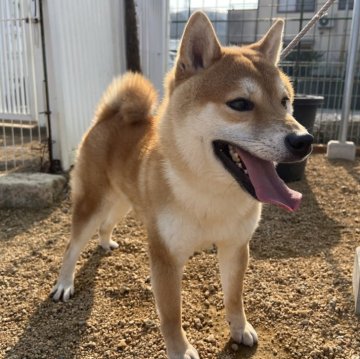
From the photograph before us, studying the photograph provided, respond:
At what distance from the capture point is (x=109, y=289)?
8.68ft

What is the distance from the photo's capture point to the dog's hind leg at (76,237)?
2.60 m

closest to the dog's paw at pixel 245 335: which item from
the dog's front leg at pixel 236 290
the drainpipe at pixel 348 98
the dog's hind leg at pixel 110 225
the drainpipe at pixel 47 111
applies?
the dog's front leg at pixel 236 290

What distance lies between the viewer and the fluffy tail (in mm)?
2705

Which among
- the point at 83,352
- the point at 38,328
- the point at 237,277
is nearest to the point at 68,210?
the point at 38,328

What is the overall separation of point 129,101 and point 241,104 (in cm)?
113

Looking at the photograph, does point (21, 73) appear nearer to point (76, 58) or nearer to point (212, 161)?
point (76, 58)

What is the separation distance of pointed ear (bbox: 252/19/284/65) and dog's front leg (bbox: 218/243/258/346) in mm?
1006

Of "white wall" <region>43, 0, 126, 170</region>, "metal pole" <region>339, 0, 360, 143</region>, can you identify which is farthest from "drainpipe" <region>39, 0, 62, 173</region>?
"metal pole" <region>339, 0, 360, 143</region>

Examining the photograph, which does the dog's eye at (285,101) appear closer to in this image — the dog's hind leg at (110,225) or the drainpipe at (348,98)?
the dog's hind leg at (110,225)

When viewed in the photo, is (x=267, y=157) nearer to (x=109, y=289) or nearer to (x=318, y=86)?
(x=109, y=289)

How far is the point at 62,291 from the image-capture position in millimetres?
2590

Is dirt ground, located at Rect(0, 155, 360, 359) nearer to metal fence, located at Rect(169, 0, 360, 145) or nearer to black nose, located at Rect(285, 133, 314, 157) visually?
black nose, located at Rect(285, 133, 314, 157)

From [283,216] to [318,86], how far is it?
3.36 metres

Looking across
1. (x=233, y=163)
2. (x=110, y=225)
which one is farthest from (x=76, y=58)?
(x=233, y=163)
